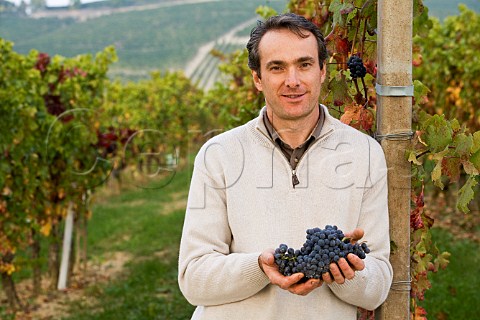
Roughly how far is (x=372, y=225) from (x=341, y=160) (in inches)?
8.5

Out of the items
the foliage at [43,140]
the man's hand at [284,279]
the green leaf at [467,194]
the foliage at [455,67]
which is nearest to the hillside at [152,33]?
the foliage at [455,67]

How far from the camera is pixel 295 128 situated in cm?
203

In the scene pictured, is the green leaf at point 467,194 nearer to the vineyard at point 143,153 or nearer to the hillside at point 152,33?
the vineyard at point 143,153

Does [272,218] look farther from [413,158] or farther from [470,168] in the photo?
[470,168]

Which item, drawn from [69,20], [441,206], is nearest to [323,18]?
[441,206]

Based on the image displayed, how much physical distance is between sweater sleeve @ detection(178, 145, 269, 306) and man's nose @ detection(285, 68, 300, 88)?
33 centimetres

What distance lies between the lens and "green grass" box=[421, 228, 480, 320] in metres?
5.31

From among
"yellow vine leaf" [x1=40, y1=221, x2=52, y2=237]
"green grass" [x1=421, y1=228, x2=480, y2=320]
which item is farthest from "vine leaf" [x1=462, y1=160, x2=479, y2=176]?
"yellow vine leaf" [x1=40, y1=221, x2=52, y2=237]

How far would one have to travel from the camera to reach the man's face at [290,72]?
Answer: 1.94 m

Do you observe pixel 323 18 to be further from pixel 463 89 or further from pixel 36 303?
pixel 463 89

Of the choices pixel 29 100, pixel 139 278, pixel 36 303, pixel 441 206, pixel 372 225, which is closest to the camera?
pixel 372 225

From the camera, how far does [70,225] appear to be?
24.4ft

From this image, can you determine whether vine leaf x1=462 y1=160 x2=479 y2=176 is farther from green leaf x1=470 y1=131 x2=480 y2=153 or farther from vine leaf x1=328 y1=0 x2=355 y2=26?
vine leaf x1=328 y1=0 x2=355 y2=26

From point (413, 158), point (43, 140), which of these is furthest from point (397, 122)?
point (43, 140)
